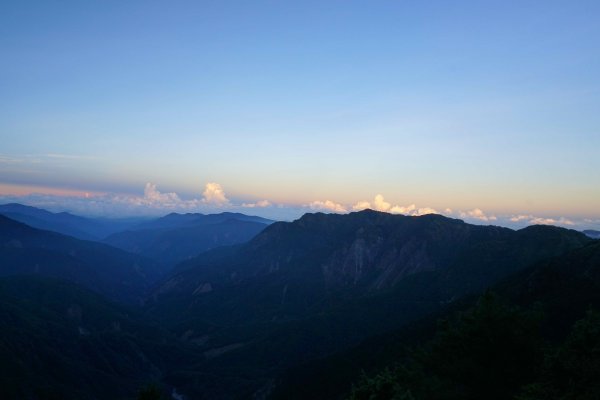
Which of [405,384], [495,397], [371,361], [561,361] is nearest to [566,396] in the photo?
[561,361]

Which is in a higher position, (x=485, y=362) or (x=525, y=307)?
(x=485, y=362)

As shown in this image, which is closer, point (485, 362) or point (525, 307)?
point (485, 362)

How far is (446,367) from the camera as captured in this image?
37719 millimetres

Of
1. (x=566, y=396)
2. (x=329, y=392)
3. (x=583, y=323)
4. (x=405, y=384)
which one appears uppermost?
(x=583, y=323)

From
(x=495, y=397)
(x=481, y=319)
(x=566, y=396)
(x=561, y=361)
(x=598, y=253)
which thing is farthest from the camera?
(x=598, y=253)

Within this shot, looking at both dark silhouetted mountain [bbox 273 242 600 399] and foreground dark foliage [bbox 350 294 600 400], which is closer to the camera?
foreground dark foliage [bbox 350 294 600 400]

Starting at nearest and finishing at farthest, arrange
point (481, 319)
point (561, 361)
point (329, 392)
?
point (561, 361) → point (481, 319) → point (329, 392)

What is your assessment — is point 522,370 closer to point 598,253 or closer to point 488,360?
point 488,360

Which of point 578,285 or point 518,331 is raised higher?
point 518,331

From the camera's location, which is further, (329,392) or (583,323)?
(329,392)

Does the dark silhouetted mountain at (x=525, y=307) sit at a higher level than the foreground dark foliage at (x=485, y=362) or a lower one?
lower

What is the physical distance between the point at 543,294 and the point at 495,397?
138 meters

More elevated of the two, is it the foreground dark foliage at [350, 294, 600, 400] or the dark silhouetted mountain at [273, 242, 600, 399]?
the foreground dark foliage at [350, 294, 600, 400]

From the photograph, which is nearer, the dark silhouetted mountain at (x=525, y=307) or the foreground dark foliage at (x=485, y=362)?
the foreground dark foliage at (x=485, y=362)
